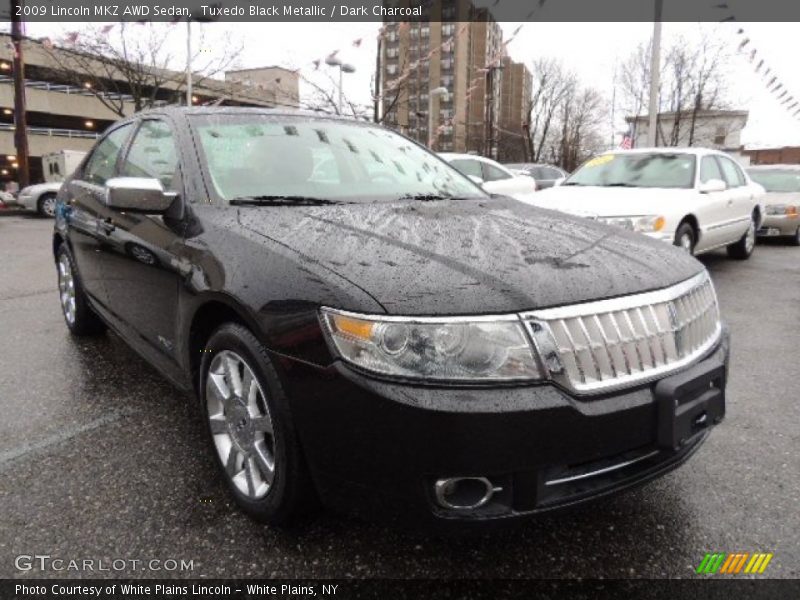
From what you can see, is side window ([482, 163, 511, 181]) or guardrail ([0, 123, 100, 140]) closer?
side window ([482, 163, 511, 181])

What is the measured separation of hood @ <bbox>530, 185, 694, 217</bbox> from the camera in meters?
5.98

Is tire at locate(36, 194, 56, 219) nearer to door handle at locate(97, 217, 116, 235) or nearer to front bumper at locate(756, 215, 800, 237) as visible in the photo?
door handle at locate(97, 217, 116, 235)

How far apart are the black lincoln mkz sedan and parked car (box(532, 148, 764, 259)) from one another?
377 cm

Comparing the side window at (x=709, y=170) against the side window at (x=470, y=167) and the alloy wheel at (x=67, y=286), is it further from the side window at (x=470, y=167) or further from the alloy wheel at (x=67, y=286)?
the alloy wheel at (x=67, y=286)

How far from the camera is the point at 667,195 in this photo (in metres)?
6.42

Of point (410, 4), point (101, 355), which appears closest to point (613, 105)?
point (410, 4)

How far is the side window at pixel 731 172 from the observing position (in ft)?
25.8

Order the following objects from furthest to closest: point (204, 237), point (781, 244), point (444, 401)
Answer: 1. point (781, 244)
2. point (204, 237)
3. point (444, 401)

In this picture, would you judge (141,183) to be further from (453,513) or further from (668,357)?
(668,357)

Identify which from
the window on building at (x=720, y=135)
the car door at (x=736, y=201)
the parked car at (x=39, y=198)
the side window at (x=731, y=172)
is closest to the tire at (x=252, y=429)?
the car door at (x=736, y=201)

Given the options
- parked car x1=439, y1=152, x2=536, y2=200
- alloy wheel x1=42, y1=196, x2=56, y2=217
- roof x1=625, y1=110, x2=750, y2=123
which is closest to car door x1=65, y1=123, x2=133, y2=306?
parked car x1=439, y1=152, x2=536, y2=200

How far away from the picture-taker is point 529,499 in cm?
167

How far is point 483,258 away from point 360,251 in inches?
15.4

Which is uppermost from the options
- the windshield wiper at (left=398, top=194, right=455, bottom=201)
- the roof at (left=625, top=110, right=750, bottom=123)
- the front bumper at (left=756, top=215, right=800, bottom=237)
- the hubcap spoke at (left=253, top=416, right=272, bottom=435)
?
the roof at (left=625, top=110, right=750, bottom=123)
